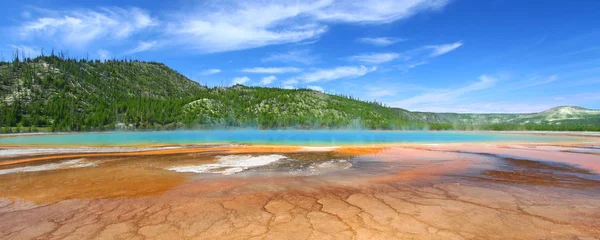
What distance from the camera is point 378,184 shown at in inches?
424

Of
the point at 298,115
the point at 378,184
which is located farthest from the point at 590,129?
the point at 378,184

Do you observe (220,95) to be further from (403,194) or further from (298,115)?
(403,194)

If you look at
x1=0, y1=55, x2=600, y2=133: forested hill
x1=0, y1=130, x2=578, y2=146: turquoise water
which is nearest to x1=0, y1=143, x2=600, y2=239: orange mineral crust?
x1=0, y1=130, x2=578, y2=146: turquoise water

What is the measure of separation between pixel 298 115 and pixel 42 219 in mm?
137046

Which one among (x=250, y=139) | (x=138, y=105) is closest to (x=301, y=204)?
(x=250, y=139)

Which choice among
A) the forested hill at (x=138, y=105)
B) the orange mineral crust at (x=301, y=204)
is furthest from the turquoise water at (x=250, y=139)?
the forested hill at (x=138, y=105)

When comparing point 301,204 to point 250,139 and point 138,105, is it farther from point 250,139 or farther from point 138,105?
point 138,105

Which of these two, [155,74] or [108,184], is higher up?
[155,74]

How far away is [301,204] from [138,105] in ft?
428

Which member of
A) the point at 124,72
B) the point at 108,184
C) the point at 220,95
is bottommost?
the point at 108,184

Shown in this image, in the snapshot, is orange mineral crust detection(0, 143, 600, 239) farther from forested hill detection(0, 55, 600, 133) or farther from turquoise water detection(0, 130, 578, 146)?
forested hill detection(0, 55, 600, 133)

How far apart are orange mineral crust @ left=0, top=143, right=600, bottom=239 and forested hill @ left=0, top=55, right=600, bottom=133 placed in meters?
90.8

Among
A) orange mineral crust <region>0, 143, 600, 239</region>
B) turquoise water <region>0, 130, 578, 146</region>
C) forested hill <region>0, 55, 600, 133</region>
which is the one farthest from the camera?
forested hill <region>0, 55, 600, 133</region>

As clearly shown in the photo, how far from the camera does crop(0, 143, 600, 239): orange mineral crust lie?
6125mm
